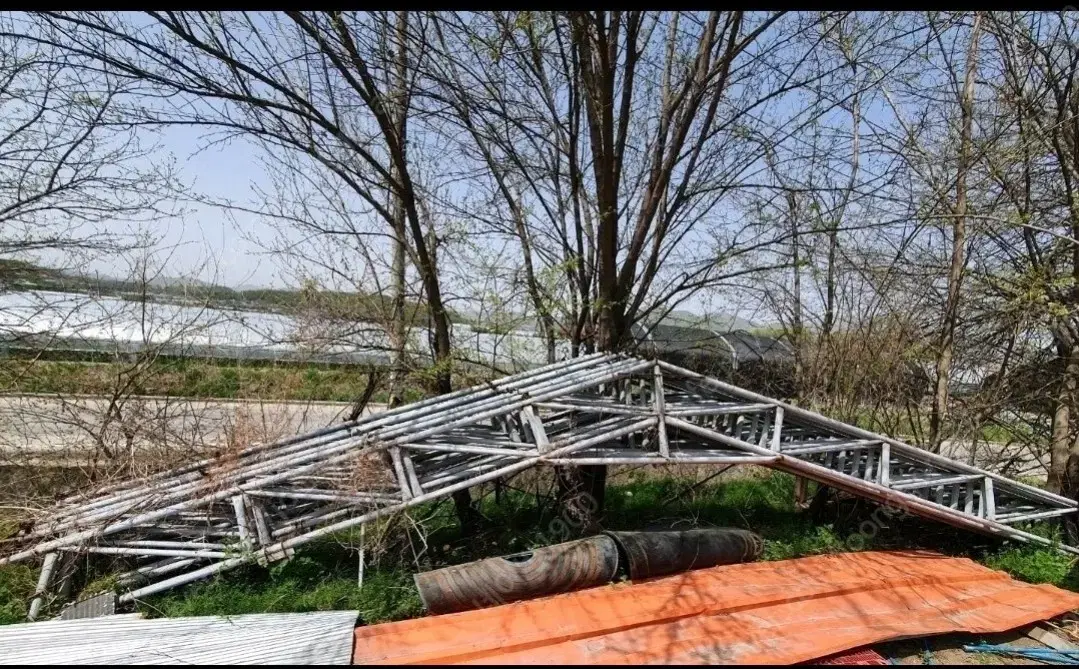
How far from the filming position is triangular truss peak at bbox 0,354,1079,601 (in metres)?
4.32

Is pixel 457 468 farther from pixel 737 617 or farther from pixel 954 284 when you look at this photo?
pixel 954 284

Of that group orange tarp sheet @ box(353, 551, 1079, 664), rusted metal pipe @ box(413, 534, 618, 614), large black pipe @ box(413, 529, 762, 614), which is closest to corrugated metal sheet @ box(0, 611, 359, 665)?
orange tarp sheet @ box(353, 551, 1079, 664)

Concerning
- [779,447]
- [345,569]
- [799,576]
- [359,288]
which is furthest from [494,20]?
[799,576]

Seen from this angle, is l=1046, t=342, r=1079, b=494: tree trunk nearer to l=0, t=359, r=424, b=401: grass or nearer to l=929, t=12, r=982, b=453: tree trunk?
l=929, t=12, r=982, b=453: tree trunk

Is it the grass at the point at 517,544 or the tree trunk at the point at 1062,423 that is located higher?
the tree trunk at the point at 1062,423

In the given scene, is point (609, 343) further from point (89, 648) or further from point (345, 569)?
point (89, 648)

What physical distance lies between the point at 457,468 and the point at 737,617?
2528 millimetres

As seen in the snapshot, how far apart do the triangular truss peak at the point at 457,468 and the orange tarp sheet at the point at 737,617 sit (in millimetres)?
807

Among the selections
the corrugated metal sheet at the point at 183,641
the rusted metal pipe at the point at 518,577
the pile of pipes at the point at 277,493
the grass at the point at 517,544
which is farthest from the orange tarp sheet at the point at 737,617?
the pile of pipes at the point at 277,493

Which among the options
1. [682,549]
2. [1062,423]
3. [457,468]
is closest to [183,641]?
[457,468]

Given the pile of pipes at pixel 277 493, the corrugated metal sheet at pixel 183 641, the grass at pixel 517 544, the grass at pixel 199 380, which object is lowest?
the grass at pixel 517 544

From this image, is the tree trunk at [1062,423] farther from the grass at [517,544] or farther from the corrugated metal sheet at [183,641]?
the corrugated metal sheet at [183,641]

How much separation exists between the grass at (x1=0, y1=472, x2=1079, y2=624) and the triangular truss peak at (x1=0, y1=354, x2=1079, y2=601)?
0.86ft

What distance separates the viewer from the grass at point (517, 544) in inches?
170
